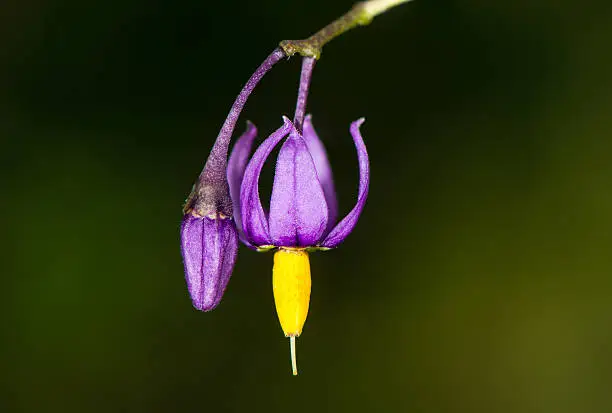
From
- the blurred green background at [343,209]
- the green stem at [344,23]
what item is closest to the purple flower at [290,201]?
the green stem at [344,23]

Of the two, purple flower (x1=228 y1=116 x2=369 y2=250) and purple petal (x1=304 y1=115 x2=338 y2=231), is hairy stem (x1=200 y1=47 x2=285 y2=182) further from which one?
purple petal (x1=304 y1=115 x2=338 y2=231)

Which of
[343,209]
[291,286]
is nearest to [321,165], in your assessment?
[291,286]

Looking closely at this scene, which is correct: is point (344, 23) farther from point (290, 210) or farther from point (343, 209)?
point (343, 209)

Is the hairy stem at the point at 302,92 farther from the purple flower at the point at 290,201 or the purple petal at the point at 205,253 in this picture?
the purple petal at the point at 205,253

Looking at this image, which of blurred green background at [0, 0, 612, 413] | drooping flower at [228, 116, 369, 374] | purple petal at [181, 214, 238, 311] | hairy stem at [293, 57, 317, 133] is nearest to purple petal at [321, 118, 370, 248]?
drooping flower at [228, 116, 369, 374]
